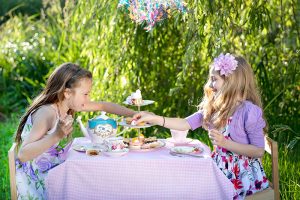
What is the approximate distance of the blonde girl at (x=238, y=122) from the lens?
338 cm

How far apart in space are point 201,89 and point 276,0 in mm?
1025

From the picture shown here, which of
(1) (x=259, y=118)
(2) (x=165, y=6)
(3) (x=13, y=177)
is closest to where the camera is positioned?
(3) (x=13, y=177)

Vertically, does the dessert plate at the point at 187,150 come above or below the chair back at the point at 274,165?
above

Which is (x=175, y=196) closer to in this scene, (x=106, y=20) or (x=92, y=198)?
(x=92, y=198)

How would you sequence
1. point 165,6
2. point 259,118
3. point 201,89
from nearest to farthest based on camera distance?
point 259,118 → point 165,6 → point 201,89

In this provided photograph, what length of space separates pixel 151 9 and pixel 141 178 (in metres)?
1.76

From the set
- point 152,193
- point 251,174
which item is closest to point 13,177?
point 152,193

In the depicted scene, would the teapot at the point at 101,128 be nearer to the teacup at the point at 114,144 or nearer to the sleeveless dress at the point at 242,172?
the teacup at the point at 114,144

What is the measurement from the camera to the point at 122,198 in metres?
3.17

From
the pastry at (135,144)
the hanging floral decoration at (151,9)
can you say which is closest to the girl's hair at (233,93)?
the pastry at (135,144)

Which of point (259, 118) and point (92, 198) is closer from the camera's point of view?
point (92, 198)

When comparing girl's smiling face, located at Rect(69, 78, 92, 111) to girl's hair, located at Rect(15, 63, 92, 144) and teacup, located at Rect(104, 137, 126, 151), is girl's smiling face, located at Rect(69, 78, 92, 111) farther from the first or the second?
teacup, located at Rect(104, 137, 126, 151)

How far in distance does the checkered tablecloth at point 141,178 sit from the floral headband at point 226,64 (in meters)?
0.56

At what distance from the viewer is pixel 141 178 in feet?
10.3
